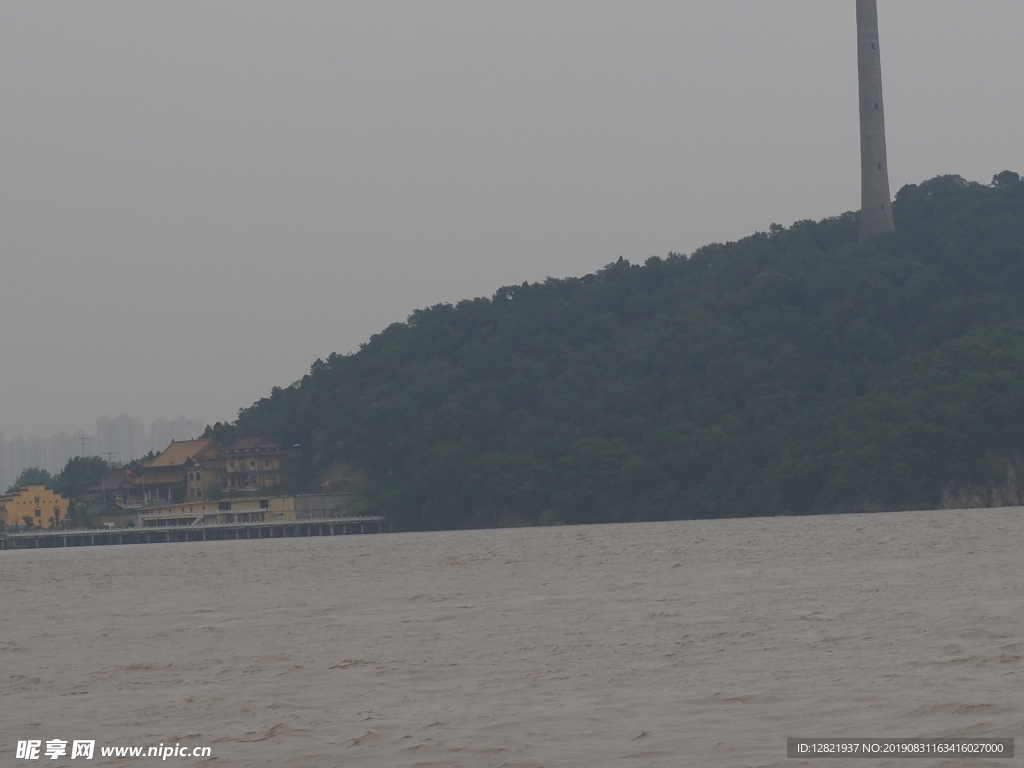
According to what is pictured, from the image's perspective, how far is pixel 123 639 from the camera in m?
25.3

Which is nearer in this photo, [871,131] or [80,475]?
[871,131]

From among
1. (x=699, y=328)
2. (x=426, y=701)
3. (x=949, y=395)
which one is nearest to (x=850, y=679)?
(x=426, y=701)

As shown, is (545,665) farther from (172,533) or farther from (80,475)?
(80,475)

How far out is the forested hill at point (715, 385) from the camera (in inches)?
3516

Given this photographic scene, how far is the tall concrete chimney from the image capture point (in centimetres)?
11531

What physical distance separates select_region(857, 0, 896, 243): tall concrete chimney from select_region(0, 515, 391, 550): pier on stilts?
4776 cm

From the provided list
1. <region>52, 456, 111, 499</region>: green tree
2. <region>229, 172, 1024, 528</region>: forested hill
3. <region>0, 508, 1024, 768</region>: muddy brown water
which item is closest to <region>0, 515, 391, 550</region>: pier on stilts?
<region>229, 172, 1024, 528</region>: forested hill

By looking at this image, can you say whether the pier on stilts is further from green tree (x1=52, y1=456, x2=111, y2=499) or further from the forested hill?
green tree (x1=52, y1=456, x2=111, y2=499)

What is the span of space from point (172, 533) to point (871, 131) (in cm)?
6494

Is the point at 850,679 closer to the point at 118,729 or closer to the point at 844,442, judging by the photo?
the point at 118,729

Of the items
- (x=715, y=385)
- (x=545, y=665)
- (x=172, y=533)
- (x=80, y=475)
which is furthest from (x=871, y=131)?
(x=545, y=665)

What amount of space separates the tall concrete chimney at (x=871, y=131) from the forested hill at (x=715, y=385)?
2.62 meters

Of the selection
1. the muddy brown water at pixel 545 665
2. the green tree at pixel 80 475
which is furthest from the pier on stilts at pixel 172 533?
the muddy brown water at pixel 545 665

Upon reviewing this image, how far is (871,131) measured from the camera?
115250 millimetres
